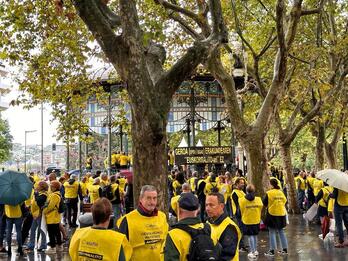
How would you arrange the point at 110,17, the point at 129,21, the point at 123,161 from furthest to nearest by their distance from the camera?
1. the point at 123,161
2. the point at 110,17
3. the point at 129,21

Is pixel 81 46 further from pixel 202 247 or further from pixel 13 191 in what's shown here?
pixel 202 247

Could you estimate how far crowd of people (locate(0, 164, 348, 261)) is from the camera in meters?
4.68

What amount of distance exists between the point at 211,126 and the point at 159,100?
72.8 ft

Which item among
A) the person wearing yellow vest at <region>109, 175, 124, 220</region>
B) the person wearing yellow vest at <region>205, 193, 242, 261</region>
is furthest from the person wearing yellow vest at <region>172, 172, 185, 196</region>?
the person wearing yellow vest at <region>205, 193, 242, 261</region>

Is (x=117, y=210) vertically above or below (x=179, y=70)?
below

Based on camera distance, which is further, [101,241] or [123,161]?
[123,161]

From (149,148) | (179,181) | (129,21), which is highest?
(129,21)

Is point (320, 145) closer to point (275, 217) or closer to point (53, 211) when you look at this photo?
point (275, 217)

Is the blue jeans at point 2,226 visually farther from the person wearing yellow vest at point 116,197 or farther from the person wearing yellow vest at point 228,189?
the person wearing yellow vest at point 228,189

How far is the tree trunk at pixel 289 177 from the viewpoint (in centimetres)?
1972

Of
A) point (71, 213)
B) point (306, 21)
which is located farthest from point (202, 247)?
point (306, 21)

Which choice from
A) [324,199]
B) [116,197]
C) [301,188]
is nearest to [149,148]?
[324,199]

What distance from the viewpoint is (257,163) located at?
15.4 meters

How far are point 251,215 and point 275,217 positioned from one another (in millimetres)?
666
